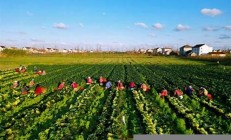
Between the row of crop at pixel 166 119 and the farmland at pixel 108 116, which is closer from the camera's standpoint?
the farmland at pixel 108 116

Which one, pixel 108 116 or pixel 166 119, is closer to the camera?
pixel 166 119

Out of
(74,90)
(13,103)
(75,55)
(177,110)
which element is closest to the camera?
(177,110)

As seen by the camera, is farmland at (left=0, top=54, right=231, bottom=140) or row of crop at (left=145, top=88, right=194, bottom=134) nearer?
farmland at (left=0, top=54, right=231, bottom=140)

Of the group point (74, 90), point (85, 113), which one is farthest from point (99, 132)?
point (74, 90)

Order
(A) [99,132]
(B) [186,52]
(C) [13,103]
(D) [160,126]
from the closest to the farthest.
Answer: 1. (A) [99,132]
2. (D) [160,126]
3. (C) [13,103]
4. (B) [186,52]

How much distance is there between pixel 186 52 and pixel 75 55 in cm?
2677

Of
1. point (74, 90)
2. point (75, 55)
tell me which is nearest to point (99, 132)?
point (74, 90)

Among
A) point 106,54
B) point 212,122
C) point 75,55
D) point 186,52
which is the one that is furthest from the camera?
point 106,54

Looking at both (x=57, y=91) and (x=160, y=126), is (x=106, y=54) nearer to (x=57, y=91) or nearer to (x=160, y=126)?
(x=57, y=91)

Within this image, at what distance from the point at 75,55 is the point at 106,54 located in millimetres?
9179

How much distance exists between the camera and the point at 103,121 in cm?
848

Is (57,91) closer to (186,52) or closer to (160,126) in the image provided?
(160,126)

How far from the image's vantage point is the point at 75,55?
225ft

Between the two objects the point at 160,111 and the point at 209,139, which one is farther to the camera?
the point at 160,111
